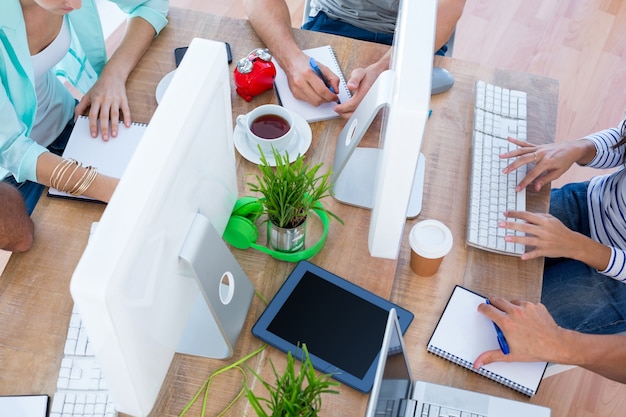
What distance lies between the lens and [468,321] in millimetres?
1114

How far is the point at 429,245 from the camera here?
43.7 inches

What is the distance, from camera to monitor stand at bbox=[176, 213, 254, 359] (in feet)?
2.86

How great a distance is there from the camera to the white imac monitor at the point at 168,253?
650 millimetres

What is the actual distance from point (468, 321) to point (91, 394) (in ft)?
2.15

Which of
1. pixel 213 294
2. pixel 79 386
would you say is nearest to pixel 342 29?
pixel 213 294

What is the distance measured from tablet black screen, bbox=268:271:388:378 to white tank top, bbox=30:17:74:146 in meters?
0.79

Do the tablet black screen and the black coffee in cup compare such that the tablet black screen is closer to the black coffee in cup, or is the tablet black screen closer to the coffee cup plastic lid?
the coffee cup plastic lid

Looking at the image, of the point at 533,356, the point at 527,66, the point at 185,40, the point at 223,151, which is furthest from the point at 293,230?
the point at 527,66

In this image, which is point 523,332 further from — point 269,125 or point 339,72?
point 339,72

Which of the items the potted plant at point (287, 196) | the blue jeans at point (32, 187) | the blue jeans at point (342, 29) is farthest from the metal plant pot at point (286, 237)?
the blue jeans at point (342, 29)

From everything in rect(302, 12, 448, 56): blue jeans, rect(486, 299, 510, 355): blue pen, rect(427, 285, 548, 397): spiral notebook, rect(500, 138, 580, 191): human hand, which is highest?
rect(500, 138, 580, 191): human hand

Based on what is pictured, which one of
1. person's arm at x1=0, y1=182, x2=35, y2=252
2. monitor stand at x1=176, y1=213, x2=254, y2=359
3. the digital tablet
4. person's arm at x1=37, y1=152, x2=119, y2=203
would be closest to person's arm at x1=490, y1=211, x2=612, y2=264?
the digital tablet

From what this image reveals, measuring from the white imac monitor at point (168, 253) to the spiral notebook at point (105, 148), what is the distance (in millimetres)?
351

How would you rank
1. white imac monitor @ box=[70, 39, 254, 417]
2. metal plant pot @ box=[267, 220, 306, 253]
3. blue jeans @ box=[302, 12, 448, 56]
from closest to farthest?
white imac monitor @ box=[70, 39, 254, 417], metal plant pot @ box=[267, 220, 306, 253], blue jeans @ box=[302, 12, 448, 56]
